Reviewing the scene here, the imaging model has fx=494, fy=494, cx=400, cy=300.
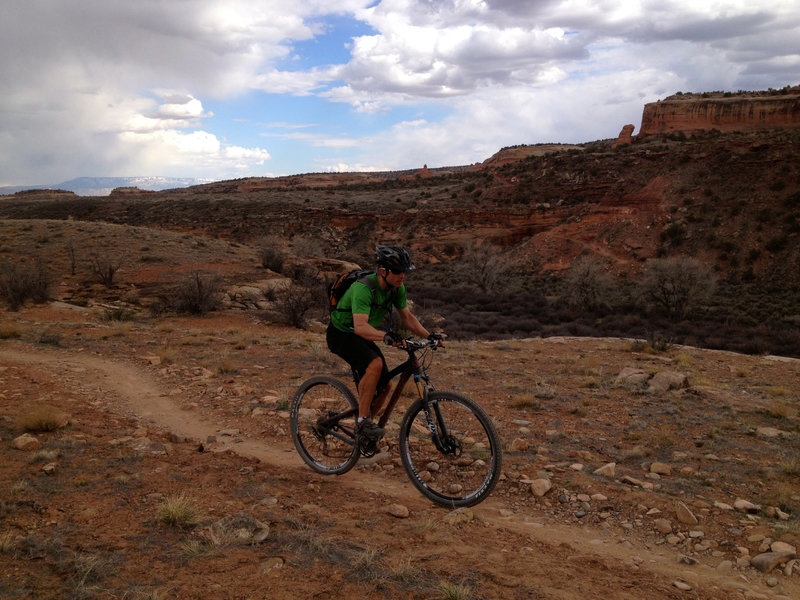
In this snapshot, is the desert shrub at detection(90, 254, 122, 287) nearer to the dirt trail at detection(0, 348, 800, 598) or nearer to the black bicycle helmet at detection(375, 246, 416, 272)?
the dirt trail at detection(0, 348, 800, 598)

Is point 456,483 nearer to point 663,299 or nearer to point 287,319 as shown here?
point 287,319

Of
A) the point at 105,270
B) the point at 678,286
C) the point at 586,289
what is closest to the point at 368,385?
the point at 105,270

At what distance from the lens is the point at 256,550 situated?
10.2 ft

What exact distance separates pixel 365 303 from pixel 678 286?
83.2ft

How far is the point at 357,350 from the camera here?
166 inches

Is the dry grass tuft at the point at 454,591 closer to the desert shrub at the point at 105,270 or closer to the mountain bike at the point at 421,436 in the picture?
the mountain bike at the point at 421,436

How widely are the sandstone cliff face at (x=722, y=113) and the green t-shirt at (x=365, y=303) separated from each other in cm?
6389

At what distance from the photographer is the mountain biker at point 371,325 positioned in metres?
3.93

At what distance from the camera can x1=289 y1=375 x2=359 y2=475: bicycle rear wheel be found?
15.0ft

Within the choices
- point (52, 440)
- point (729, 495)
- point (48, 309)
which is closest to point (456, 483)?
point (729, 495)

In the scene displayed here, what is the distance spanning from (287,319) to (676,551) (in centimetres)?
1456

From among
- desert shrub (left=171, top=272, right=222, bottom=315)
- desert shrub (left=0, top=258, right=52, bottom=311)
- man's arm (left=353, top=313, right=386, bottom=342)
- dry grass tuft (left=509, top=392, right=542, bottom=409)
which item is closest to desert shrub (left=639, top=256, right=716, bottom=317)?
dry grass tuft (left=509, top=392, right=542, bottom=409)

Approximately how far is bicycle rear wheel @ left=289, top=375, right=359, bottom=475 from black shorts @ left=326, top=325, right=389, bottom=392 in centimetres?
39

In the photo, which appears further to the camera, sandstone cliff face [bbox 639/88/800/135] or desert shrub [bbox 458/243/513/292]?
sandstone cliff face [bbox 639/88/800/135]
